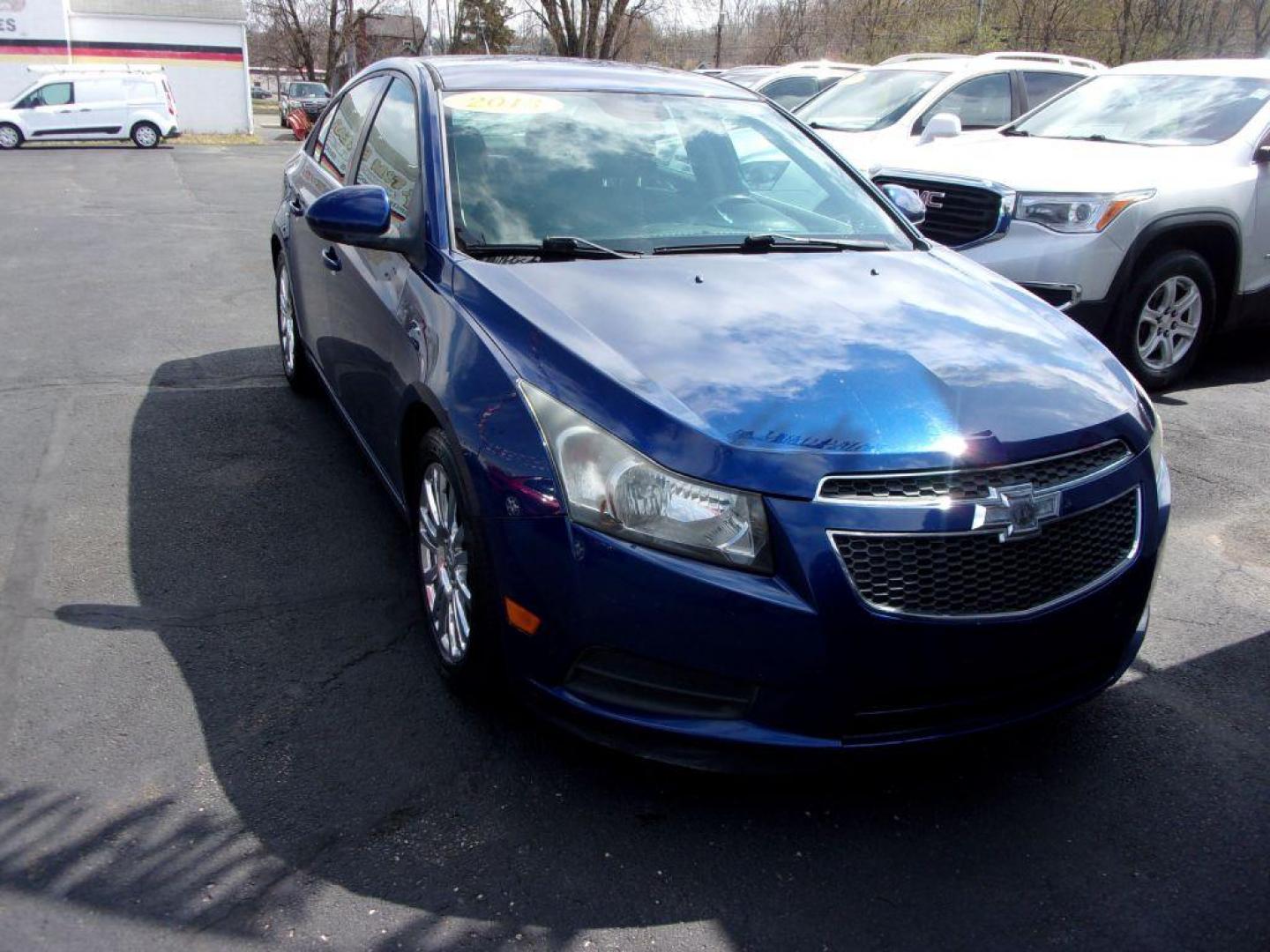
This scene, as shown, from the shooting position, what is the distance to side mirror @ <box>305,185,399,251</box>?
3586 mm

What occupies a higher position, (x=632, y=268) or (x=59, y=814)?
(x=632, y=268)

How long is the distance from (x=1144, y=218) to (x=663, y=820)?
495cm

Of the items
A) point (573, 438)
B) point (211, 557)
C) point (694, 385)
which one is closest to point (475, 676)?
point (573, 438)

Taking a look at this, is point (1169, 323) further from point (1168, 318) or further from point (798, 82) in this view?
point (798, 82)

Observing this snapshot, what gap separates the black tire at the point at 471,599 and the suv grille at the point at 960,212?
4.43 meters

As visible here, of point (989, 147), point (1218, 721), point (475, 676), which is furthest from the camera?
point (989, 147)

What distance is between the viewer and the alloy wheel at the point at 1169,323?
21.3 feet

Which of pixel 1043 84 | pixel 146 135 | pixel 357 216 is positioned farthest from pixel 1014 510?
pixel 146 135

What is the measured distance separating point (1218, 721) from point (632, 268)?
2.17 metres

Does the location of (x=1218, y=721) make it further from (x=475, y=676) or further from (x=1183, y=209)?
(x=1183, y=209)

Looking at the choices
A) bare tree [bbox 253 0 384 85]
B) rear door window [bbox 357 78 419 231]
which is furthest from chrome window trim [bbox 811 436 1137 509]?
bare tree [bbox 253 0 384 85]

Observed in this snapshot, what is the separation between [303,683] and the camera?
11.0ft

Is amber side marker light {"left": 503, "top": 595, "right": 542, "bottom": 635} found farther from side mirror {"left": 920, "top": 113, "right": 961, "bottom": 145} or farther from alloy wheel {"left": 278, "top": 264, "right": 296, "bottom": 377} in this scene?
side mirror {"left": 920, "top": 113, "right": 961, "bottom": 145}

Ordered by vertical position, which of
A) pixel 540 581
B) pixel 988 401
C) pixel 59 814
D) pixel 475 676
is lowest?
pixel 59 814
